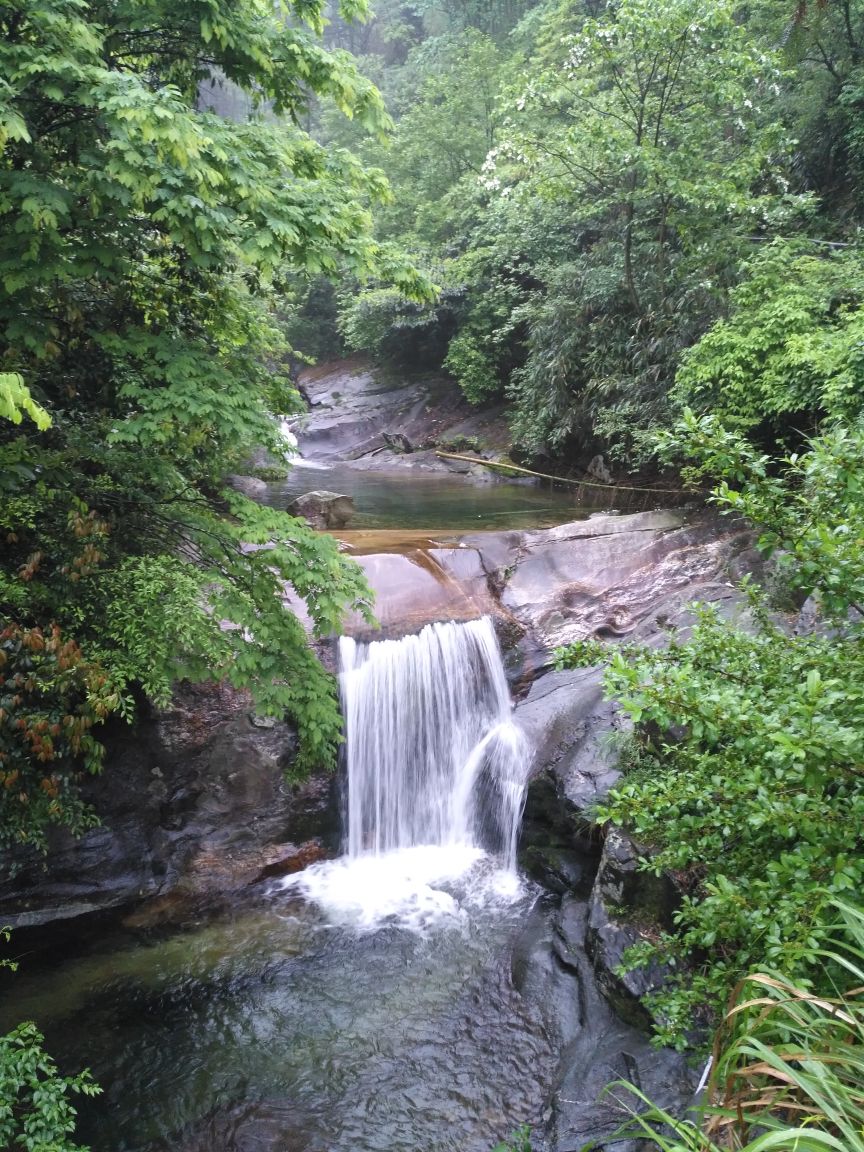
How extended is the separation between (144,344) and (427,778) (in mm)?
5041

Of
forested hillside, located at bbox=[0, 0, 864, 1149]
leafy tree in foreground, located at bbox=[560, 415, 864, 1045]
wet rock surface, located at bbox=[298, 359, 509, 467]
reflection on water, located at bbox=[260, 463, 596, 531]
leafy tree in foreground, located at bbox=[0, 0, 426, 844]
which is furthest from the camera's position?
wet rock surface, located at bbox=[298, 359, 509, 467]

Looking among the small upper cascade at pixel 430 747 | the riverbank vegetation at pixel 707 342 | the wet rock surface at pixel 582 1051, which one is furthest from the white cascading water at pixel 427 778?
the riverbank vegetation at pixel 707 342

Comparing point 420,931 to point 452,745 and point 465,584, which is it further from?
point 465,584

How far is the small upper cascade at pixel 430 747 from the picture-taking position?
7.31m

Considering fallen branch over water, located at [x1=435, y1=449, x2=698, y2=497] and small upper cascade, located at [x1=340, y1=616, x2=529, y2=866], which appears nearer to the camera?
small upper cascade, located at [x1=340, y1=616, x2=529, y2=866]

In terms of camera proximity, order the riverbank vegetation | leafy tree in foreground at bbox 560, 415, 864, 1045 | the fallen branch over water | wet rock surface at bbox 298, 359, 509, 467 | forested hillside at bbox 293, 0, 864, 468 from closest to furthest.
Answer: leafy tree in foreground at bbox 560, 415, 864, 1045
the riverbank vegetation
forested hillside at bbox 293, 0, 864, 468
the fallen branch over water
wet rock surface at bbox 298, 359, 509, 467

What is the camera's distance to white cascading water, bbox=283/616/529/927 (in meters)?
6.72

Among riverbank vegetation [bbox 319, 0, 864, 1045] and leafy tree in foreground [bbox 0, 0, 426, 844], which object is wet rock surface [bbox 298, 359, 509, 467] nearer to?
riverbank vegetation [bbox 319, 0, 864, 1045]

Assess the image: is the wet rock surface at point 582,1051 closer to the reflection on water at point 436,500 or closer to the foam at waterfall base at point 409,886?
the foam at waterfall base at point 409,886

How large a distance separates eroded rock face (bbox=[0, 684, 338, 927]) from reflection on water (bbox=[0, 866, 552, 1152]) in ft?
1.61

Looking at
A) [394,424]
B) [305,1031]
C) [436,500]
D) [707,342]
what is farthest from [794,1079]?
[394,424]

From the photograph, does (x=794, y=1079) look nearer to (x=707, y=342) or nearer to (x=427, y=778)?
(x=427, y=778)

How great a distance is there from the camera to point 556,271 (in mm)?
13859

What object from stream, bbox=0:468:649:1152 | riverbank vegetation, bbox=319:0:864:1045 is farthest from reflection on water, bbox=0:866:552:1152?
riverbank vegetation, bbox=319:0:864:1045
